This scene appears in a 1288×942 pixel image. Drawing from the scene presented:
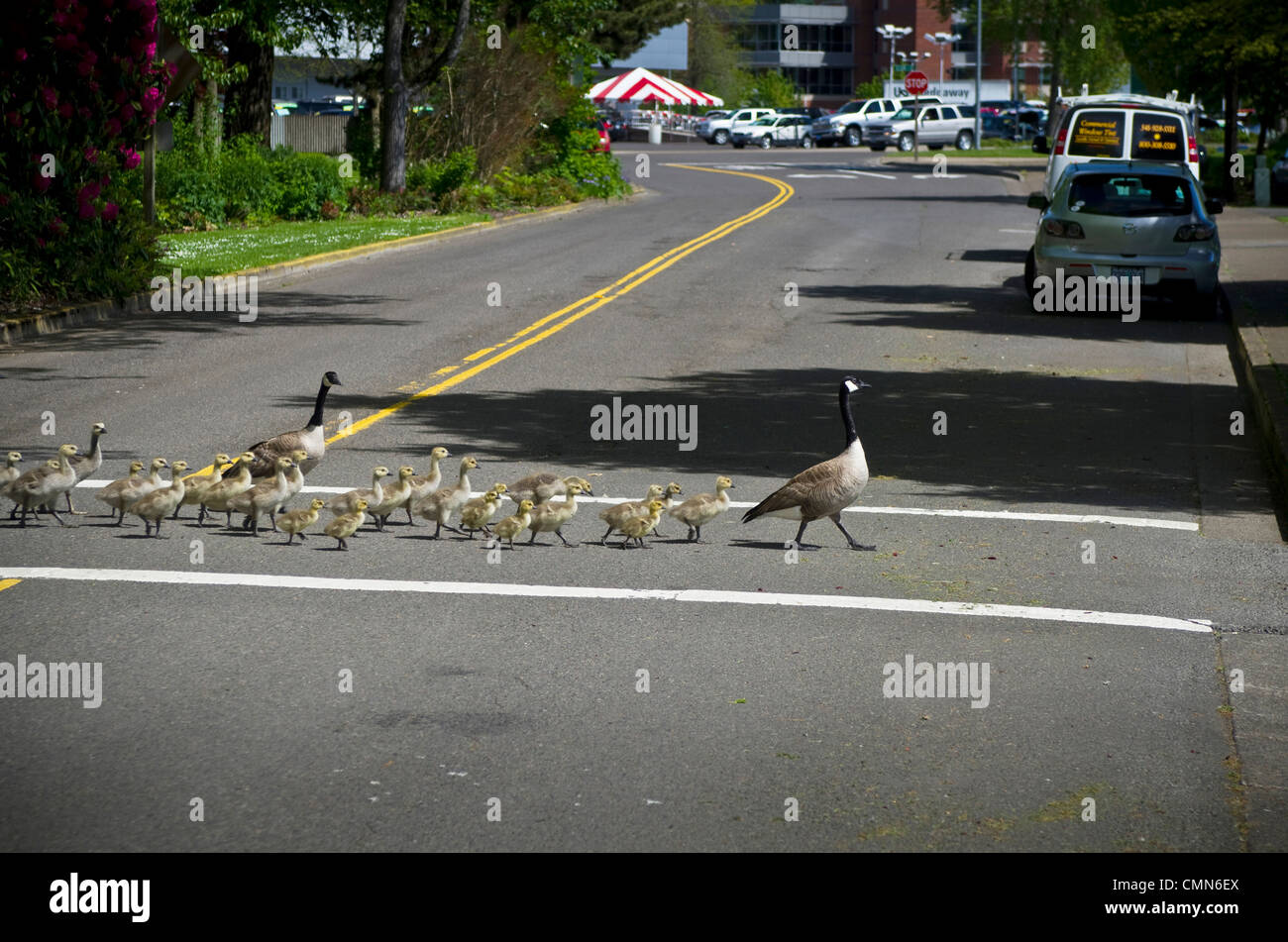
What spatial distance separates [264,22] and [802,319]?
18311 mm

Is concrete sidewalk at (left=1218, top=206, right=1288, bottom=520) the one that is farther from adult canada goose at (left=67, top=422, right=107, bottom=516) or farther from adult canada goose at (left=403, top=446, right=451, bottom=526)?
adult canada goose at (left=67, top=422, right=107, bottom=516)

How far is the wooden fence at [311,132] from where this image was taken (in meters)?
44.0

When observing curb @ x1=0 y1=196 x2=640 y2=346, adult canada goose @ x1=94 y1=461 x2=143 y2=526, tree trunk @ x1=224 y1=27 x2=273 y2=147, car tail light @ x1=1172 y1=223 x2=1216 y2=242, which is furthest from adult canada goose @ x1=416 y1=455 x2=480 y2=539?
tree trunk @ x1=224 y1=27 x2=273 y2=147

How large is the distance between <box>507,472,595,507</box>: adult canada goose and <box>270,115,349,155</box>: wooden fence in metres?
35.1

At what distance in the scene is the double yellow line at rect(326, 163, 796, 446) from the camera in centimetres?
1420

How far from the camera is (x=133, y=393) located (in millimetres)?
14852

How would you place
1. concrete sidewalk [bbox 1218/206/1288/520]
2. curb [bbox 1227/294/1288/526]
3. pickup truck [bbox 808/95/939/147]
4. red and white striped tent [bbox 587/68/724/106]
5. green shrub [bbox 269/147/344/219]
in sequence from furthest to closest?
pickup truck [bbox 808/95/939/147] → red and white striped tent [bbox 587/68/724/106] → green shrub [bbox 269/147/344/219] → concrete sidewalk [bbox 1218/206/1288/520] → curb [bbox 1227/294/1288/526]

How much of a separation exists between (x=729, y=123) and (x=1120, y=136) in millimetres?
59575

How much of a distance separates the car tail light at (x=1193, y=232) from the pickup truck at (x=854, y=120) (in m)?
61.4

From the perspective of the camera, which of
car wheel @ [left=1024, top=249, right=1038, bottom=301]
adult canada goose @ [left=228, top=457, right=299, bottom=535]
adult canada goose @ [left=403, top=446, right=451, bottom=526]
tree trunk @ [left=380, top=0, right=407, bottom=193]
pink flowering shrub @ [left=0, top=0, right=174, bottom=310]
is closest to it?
adult canada goose @ [left=228, top=457, right=299, bottom=535]

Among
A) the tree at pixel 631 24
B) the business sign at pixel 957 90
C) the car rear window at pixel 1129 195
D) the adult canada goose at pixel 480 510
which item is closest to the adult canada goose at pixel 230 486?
the adult canada goose at pixel 480 510

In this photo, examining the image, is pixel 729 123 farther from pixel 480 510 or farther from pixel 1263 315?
pixel 480 510

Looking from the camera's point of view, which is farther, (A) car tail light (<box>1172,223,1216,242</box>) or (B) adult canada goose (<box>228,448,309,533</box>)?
(A) car tail light (<box>1172,223,1216,242</box>)

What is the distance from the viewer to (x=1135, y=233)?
20641 mm
